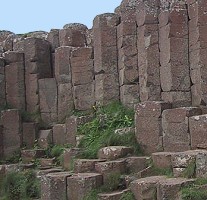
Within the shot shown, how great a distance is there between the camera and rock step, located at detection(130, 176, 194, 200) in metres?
11.6

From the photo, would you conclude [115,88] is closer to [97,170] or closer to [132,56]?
[132,56]

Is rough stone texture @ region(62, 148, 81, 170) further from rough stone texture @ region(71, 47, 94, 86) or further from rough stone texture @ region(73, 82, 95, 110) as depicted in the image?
rough stone texture @ region(71, 47, 94, 86)

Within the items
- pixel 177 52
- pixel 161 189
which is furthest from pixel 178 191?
pixel 177 52

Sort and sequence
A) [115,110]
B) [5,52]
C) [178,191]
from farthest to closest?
1. [5,52]
2. [115,110]
3. [178,191]

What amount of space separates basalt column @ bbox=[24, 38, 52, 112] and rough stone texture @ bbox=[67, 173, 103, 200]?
6808mm

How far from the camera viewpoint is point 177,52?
1642 centimetres

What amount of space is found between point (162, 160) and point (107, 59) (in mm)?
5812

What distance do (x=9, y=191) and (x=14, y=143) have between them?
3.46 meters

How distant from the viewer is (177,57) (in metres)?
16.4

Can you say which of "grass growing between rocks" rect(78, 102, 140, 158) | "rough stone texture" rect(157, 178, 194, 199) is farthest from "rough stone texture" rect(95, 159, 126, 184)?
"rough stone texture" rect(157, 178, 194, 199)

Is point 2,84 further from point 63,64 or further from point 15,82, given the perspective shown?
point 63,64

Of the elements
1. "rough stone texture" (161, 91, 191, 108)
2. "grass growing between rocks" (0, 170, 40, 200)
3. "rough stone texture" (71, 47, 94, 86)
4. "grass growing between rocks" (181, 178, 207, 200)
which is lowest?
"grass growing between rocks" (0, 170, 40, 200)

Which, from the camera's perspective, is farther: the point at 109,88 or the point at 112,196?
the point at 109,88

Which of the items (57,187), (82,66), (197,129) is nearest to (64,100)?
(82,66)
